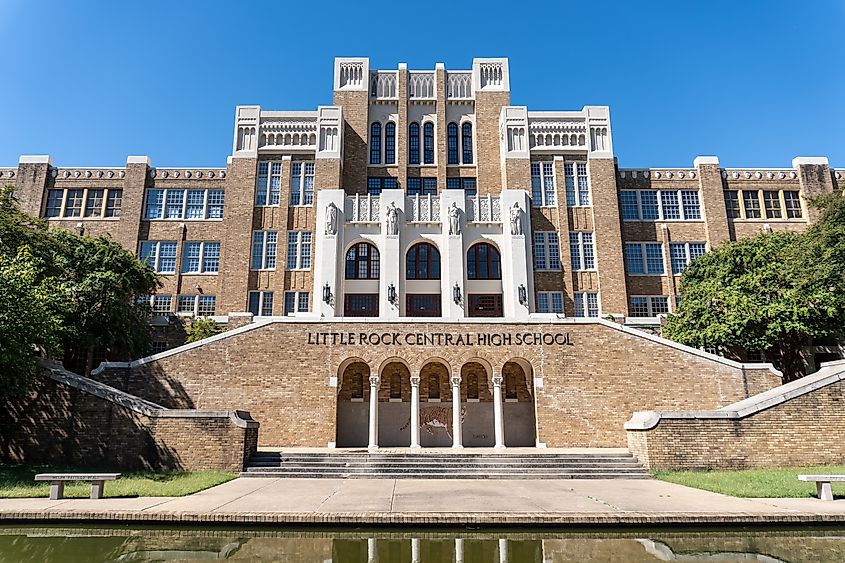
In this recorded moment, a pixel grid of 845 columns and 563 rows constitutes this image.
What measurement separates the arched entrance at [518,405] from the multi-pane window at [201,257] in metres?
21.0

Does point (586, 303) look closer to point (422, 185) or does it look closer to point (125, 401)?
point (422, 185)

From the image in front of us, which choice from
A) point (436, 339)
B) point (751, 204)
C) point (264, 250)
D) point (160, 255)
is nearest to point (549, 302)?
point (436, 339)

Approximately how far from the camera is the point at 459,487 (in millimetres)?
14695

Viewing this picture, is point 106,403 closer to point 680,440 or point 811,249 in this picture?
point 680,440

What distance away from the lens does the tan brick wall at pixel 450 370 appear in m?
22.0

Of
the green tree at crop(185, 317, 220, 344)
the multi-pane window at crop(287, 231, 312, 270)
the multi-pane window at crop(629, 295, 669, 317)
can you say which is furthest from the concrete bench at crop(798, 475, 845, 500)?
the multi-pane window at crop(287, 231, 312, 270)

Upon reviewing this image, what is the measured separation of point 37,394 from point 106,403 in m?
2.33

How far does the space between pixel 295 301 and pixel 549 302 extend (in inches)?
621

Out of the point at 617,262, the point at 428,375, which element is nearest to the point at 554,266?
the point at 617,262

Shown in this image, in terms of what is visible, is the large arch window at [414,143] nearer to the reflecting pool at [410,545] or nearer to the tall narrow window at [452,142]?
the tall narrow window at [452,142]

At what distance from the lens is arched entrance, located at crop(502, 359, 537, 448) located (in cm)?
2481

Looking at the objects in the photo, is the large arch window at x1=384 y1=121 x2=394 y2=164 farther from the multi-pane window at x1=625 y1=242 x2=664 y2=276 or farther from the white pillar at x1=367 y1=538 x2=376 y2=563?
the white pillar at x1=367 y1=538 x2=376 y2=563

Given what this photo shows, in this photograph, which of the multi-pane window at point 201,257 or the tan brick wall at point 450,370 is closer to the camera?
the tan brick wall at point 450,370

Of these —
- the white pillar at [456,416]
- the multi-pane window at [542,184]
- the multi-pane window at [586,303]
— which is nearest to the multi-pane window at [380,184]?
the multi-pane window at [542,184]
